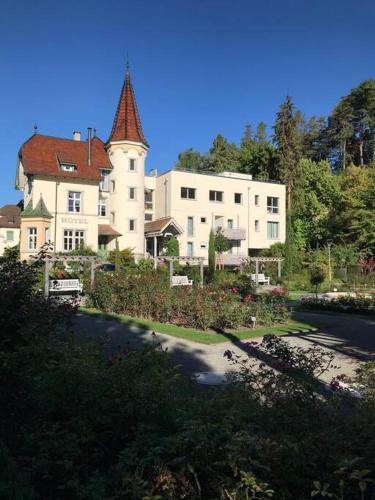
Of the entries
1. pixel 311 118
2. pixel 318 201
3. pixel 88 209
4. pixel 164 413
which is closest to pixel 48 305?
pixel 164 413

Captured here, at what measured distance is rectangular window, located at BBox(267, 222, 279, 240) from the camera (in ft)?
159

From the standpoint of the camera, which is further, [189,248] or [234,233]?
[234,233]

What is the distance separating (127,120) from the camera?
41281 mm

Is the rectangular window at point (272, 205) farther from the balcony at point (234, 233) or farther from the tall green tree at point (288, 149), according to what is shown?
the balcony at point (234, 233)

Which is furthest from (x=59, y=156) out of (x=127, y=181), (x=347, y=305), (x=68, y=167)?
(x=347, y=305)

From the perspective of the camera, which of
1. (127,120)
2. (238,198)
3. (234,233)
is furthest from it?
(238,198)

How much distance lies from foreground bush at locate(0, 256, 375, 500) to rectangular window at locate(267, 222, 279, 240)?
43149mm

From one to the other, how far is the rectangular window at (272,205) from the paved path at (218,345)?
107 ft

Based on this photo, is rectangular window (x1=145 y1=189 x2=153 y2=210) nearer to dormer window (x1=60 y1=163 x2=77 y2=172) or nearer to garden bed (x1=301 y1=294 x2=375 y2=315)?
dormer window (x1=60 y1=163 x2=77 y2=172)

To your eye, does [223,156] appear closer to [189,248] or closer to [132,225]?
[189,248]

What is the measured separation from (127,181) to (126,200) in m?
1.69

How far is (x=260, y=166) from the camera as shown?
56.1 m

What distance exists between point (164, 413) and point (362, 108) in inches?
2519

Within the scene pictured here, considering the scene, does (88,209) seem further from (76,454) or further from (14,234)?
(76,454)
